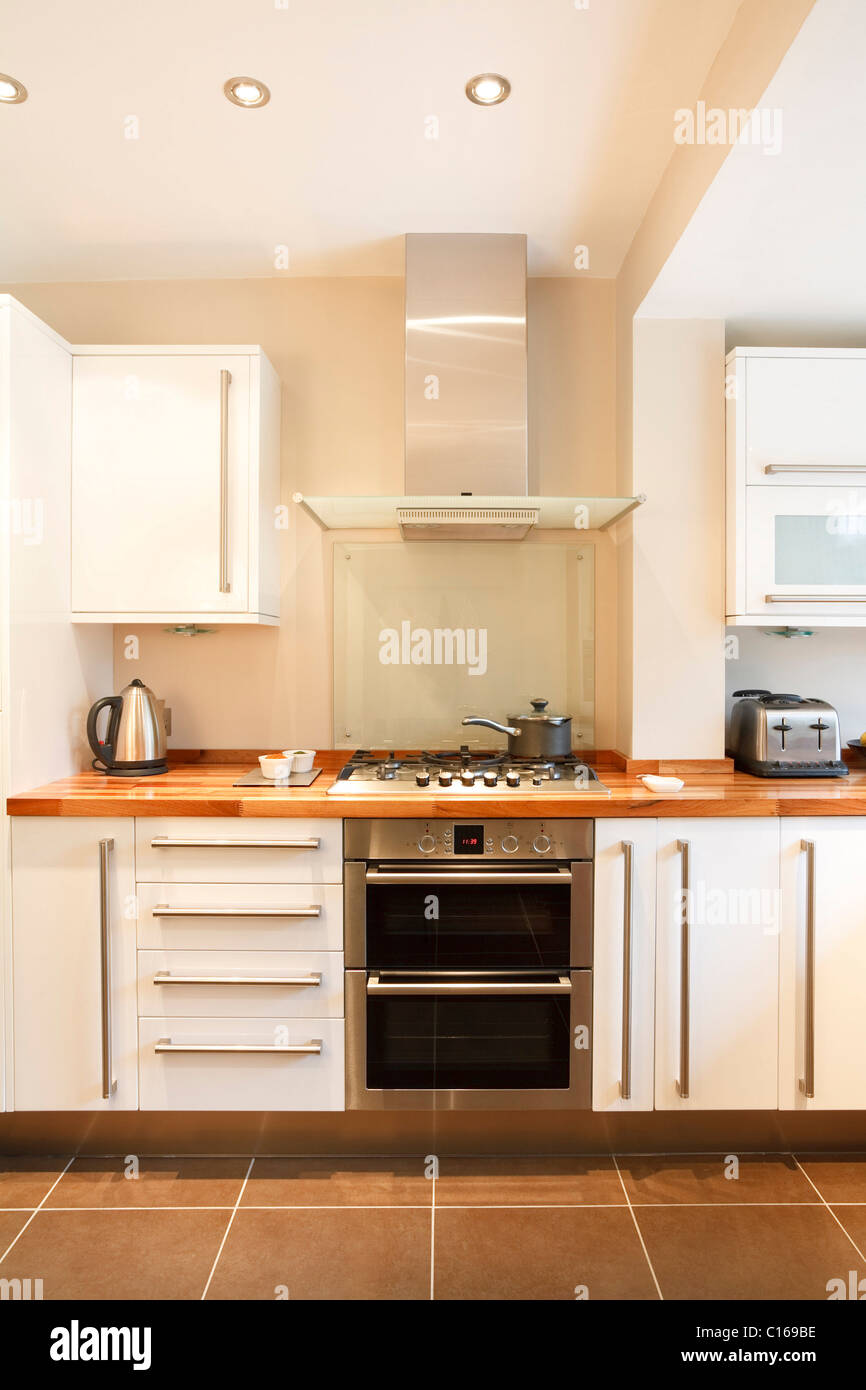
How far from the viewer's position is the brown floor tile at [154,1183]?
77.5 inches

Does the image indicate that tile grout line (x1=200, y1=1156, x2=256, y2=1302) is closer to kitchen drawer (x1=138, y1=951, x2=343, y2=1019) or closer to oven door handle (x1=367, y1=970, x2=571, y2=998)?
kitchen drawer (x1=138, y1=951, x2=343, y2=1019)

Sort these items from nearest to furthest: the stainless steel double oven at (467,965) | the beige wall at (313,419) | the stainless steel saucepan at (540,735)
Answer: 1. the stainless steel double oven at (467,965)
2. the stainless steel saucepan at (540,735)
3. the beige wall at (313,419)

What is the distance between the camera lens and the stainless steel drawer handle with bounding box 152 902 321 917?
6.72 ft

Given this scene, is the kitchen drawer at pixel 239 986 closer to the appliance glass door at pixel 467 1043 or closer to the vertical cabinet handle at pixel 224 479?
the appliance glass door at pixel 467 1043

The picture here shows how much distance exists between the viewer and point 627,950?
2055 millimetres

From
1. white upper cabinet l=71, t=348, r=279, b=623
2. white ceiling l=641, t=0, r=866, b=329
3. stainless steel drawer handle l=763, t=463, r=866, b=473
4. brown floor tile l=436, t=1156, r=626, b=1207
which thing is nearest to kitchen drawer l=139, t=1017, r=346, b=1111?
brown floor tile l=436, t=1156, r=626, b=1207

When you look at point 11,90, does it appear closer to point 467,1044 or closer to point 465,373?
point 465,373

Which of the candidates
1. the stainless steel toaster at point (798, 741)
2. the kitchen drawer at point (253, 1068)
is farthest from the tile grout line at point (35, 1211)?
the stainless steel toaster at point (798, 741)

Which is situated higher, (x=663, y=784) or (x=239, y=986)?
(x=663, y=784)

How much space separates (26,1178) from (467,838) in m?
1.43

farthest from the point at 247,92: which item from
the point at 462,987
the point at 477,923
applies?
the point at 462,987

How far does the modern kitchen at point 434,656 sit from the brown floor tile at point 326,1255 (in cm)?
1

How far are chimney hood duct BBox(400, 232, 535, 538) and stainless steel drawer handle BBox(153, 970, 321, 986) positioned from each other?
4.35ft

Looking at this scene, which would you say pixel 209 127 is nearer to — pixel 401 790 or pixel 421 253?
pixel 421 253
